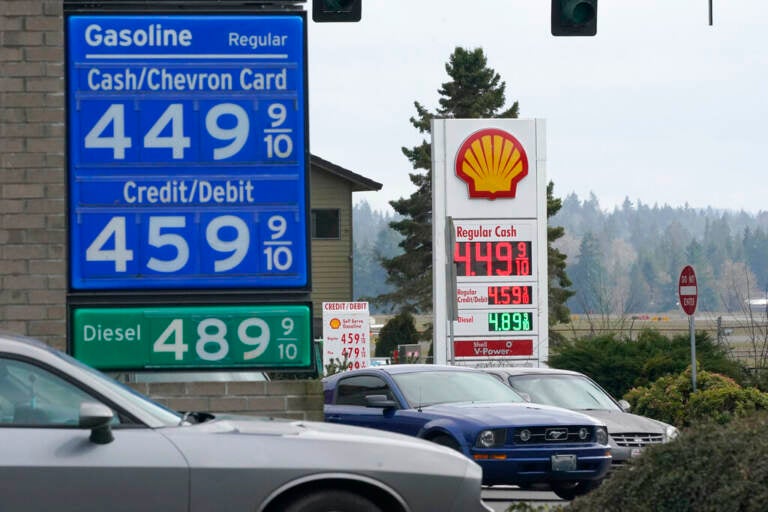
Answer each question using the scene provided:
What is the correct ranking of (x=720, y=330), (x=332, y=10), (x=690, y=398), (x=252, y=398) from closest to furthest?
1. (x=252, y=398)
2. (x=332, y=10)
3. (x=690, y=398)
4. (x=720, y=330)

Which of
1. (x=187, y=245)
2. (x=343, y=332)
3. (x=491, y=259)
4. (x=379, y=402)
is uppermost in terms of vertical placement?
(x=491, y=259)

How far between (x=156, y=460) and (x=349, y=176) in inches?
1803

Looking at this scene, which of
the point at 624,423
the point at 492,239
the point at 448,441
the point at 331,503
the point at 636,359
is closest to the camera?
the point at 331,503

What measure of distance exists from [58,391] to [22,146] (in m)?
3.94

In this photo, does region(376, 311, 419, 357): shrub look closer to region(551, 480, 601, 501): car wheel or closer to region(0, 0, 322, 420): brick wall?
region(551, 480, 601, 501): car wheel

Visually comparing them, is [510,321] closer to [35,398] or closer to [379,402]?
[379,402]

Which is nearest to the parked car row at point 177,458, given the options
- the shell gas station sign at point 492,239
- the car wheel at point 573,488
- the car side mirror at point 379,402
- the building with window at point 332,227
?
the car side mirror at point 379,402

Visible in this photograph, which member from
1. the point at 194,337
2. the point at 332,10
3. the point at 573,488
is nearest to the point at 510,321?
the point at 573,488

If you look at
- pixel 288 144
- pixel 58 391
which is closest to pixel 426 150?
pixel 288 144

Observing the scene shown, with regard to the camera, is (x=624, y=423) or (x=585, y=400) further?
(x=585, y=400)

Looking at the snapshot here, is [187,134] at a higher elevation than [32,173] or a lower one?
higher

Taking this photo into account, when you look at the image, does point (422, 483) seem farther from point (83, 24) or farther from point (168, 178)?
point (83, 24)

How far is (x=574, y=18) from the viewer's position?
13133 millimetres

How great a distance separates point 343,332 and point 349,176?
53.8 feet
